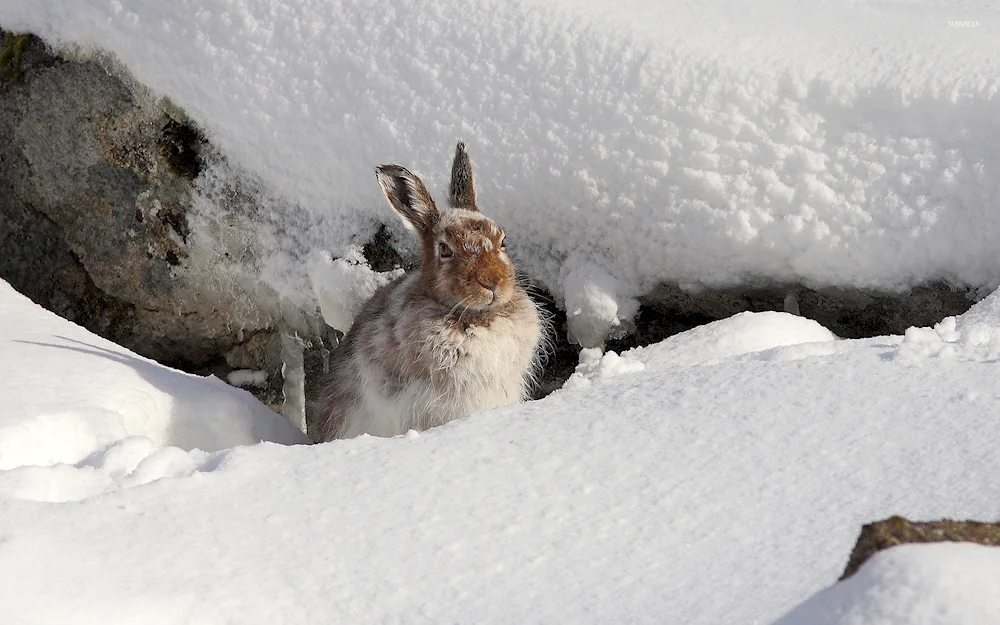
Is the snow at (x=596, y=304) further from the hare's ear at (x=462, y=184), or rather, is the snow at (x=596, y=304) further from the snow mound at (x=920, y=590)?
the snow mound at (x=920, y=590)

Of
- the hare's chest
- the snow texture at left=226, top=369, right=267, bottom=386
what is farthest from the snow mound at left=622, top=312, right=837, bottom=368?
the snow texture at left=226, top=369, right=267, bottom=386

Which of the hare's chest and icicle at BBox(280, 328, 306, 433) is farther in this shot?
icicle at BBox(280, 328, 306, 433)

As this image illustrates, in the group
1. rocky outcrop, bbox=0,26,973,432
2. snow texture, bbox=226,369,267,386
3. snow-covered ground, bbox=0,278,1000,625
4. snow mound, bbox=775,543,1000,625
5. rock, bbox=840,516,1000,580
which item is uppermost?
snow mound, bbox=775,543,1000,625

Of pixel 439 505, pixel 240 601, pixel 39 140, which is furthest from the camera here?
pixel 39 140

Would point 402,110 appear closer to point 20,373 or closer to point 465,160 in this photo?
point 465,160

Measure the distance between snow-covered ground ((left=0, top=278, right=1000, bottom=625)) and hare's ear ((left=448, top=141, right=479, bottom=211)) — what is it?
130 centimetres

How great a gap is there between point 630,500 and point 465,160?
2349 millimetres

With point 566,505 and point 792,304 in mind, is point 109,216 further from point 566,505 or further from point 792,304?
point 566,505

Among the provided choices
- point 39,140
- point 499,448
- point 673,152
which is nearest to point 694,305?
point 673,152

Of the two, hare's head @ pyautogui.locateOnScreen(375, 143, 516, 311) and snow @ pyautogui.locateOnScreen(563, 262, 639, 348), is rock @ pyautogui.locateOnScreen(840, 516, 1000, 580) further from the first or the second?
snow @ pyautogui.locateOnScreen(563, 262, 639, 348)

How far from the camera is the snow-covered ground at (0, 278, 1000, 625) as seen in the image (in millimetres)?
2162

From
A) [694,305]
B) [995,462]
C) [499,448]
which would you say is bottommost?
[694,305]

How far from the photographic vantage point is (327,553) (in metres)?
2.47

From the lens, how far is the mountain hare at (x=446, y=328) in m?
4.32
